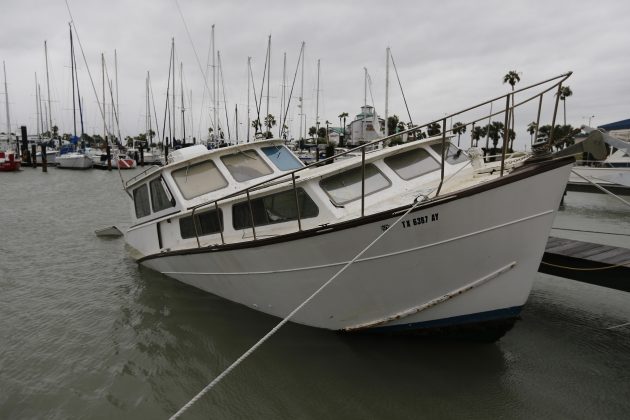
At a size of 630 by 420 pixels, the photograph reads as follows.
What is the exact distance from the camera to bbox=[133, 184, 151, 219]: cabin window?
28.2ft

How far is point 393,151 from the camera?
6.52 meters

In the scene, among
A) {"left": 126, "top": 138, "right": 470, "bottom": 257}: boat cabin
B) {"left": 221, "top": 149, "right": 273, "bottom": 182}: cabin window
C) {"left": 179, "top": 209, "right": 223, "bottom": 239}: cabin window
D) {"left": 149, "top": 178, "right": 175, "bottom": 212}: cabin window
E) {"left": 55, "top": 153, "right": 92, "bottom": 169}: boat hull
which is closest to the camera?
{"left": 126, "top": 138, "right": 470, "bottom": 257}: boat cabin

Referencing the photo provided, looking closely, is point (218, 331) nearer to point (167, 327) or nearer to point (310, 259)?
point (167, 327)

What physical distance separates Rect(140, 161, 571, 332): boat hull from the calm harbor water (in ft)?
1.96

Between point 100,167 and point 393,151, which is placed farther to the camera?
point 100,167

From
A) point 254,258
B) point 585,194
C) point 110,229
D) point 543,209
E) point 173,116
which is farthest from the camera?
point 173,116

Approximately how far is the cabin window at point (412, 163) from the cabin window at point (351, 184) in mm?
335

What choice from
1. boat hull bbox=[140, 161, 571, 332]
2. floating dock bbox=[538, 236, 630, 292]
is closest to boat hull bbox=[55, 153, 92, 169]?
boat hull bbox=[140, 161, 571, 332]

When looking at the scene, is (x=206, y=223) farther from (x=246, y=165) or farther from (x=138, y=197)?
(x=138, y=197)

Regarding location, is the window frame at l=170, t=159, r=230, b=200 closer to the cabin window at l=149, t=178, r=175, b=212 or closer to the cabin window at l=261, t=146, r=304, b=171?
the cabin window at l=149, t=178, r=175, b=212

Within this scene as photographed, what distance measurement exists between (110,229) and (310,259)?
10.3 metres

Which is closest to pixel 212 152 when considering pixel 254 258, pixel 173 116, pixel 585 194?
pixel 254 258

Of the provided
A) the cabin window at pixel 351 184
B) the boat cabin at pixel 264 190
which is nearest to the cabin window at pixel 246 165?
the boat cabin at pixel 264 190

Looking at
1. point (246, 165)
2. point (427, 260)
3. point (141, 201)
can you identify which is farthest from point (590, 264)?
point (141, 201)
